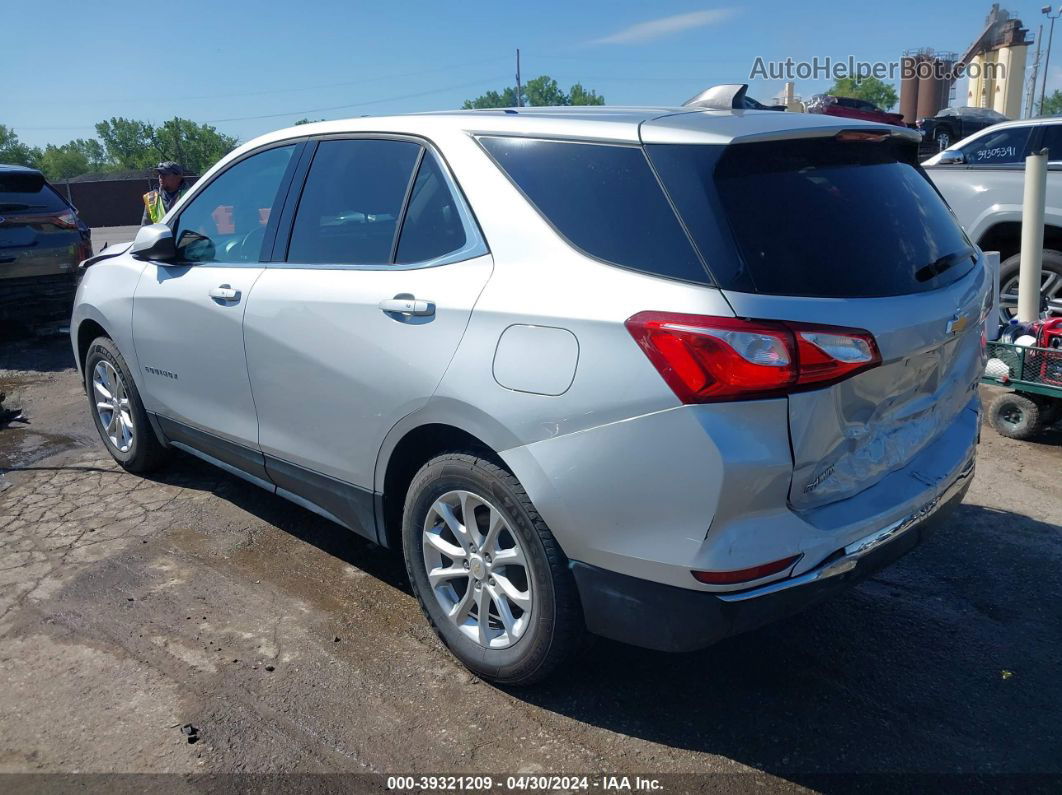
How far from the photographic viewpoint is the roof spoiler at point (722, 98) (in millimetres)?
3066

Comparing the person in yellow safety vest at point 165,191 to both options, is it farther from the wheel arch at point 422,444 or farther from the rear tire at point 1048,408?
the rear tire at point 1048,408

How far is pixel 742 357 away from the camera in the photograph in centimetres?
220

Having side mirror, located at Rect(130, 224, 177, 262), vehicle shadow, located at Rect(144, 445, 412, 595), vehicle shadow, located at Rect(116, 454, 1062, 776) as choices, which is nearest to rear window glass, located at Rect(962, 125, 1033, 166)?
vehicle shadow, located at Rect(116, 454, 1062, 776)

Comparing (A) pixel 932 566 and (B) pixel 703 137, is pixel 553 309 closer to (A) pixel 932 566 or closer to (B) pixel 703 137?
(B) pixel 703 137

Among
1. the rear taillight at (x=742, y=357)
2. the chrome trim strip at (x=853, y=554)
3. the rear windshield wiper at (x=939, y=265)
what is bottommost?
the chrome trim strip at (x=853, y=554)

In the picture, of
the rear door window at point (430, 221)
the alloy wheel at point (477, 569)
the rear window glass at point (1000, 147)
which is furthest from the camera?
the rear window glass at point (1000, 147)

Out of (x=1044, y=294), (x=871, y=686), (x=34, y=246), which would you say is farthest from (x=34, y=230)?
(x=1044, y=294)

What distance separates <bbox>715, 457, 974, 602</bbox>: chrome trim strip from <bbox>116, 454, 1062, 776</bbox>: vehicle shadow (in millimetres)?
322

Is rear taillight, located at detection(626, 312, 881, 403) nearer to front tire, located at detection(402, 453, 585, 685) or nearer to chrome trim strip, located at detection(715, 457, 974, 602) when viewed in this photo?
chrome trim strip, located at detection(715, 457, 974, 602)

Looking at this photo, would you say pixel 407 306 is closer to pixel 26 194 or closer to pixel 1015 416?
pixel 1015 416

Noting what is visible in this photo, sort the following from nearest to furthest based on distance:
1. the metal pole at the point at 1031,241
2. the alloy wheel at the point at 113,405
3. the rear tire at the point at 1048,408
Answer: the alloy wheel at the point at 113,405 < the rear tire at the point at 1048,408 < the metal pole at the point at 1031,241

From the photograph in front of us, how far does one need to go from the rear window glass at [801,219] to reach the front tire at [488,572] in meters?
0.96

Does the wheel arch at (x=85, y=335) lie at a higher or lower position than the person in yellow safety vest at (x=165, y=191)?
lower

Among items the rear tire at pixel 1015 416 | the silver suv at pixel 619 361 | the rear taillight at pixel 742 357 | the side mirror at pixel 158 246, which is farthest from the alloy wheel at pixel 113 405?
the rear tire at pixel 1015 416
